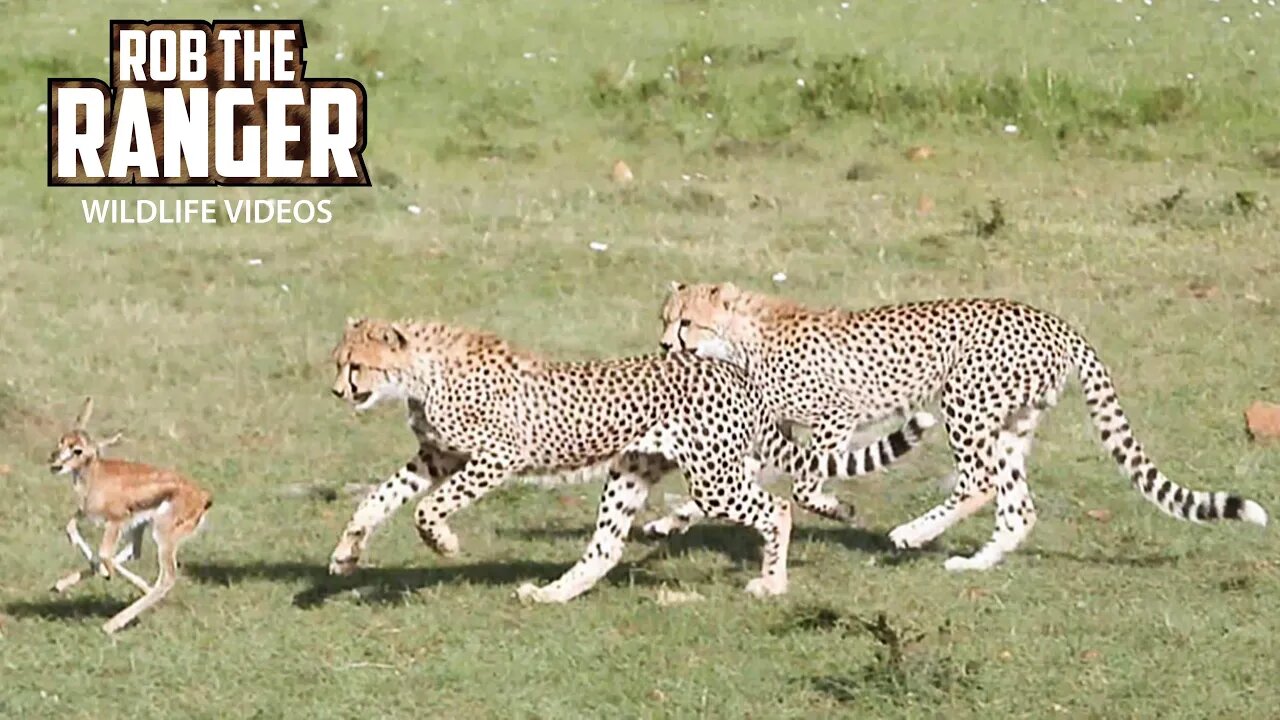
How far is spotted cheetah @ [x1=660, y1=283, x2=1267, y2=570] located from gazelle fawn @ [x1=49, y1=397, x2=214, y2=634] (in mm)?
1904

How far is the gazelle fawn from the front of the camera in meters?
7.40

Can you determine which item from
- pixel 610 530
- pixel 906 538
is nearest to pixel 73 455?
pixel 610 530

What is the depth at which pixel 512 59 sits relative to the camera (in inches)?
703

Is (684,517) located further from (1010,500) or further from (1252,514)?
(1252,514)

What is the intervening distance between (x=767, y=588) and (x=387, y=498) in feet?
4.17

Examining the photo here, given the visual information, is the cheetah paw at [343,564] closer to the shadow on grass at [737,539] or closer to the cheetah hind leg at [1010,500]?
the shadow on grass at [737,539]

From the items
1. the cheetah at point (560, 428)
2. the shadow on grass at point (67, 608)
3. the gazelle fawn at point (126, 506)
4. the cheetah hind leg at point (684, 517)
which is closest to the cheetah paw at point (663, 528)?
the cheetah hind leg at point (684, 517)

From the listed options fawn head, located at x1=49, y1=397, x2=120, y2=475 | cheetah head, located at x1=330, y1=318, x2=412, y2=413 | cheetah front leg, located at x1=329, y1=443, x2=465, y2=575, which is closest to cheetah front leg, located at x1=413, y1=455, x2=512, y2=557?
cheetah front leg, located at x1=329, y1=443, x2=465, y2=575

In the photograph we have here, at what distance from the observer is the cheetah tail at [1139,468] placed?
8.09 m

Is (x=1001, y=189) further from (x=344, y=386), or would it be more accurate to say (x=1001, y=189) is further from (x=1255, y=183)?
(x=344, y=386)

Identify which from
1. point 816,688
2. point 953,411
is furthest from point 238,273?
point 816,688

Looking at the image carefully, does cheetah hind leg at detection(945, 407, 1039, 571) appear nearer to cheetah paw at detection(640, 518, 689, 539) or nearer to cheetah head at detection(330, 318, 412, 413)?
cheetah paw at detection(640, 518, 689, 539)

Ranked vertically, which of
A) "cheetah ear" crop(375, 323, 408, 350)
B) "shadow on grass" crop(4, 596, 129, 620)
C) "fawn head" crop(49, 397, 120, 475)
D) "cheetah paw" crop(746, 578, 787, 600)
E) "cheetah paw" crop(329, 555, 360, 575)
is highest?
"cheetah ear" crop(375, 323, 408, 350)

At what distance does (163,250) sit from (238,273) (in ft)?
2.43
